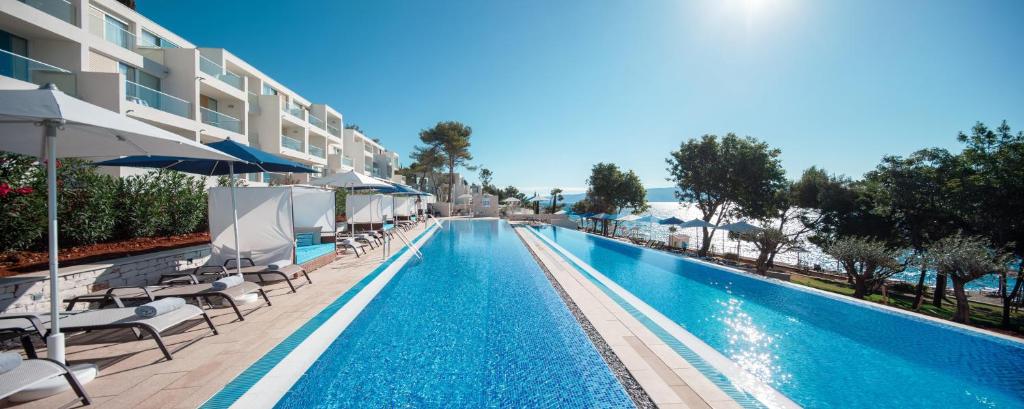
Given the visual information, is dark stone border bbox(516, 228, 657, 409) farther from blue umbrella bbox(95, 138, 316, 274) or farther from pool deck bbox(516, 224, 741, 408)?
blue umbrella bbox(95, 138, 316, 274)

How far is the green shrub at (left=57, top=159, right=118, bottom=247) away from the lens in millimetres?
5129

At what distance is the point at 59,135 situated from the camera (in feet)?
10.6

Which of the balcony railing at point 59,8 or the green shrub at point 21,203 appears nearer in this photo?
the green shrub at point 21,203

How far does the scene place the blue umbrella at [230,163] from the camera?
5332 millimetres

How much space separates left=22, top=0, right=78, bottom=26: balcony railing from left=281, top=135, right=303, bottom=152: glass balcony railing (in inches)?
379


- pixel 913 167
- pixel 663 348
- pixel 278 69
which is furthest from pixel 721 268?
pixel 278 69

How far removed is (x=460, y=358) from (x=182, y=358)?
2.66 meters

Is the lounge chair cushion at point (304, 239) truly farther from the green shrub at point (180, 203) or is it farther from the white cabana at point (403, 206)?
the white cabana at point (403, 206)

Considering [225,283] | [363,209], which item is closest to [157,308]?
[225,283]

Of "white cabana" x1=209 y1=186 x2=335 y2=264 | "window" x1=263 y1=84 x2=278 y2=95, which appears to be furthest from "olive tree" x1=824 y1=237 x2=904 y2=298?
"window" x1=263 y1=84 x2=278 y2=95

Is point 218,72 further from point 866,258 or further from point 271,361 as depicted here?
point 866,258

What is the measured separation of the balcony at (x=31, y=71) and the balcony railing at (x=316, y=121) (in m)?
13.4

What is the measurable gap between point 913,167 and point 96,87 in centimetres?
3041

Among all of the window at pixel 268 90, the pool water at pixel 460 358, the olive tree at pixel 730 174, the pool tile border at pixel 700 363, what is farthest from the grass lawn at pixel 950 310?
the window at pixel 268 90
